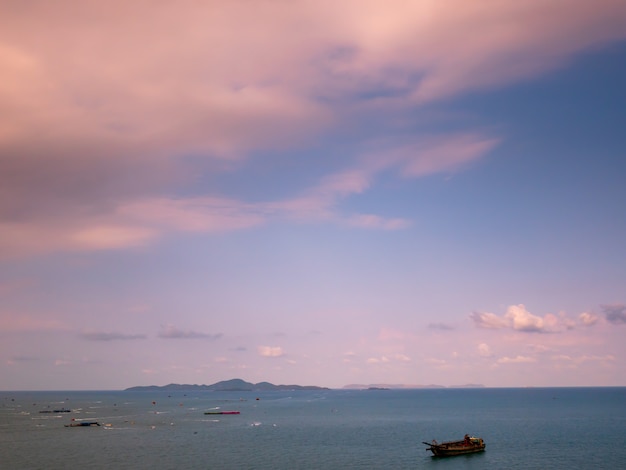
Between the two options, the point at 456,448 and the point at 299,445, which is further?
the point at 299,445

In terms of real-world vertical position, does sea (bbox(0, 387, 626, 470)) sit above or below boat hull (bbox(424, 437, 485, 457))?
below

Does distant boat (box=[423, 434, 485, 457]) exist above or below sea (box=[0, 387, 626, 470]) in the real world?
above

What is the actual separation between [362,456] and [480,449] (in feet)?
85.0

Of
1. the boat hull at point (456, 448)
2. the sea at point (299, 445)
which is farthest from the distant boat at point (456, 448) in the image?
the sea at point (299, 445)

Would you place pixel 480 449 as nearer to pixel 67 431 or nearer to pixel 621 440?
pixel 621 440

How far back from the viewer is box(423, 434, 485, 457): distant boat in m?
109

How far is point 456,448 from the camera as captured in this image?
11019 centimetres

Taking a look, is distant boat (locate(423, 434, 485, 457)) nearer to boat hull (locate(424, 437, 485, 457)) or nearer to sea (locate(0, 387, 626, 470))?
boat hull (locate(424, 437, 485, 457))

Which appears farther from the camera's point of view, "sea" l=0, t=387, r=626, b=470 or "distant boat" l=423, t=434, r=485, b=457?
"distant boat" l=423, t=434, r=485, b=457

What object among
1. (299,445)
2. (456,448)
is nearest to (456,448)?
(456,448)

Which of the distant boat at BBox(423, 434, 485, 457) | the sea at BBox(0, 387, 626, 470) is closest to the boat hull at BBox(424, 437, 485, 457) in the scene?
the distant boat at BBox(423, 434, 485, 457)

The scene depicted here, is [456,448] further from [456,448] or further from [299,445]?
[299,445]

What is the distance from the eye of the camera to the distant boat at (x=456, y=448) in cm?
10881

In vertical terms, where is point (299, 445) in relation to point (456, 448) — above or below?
below
